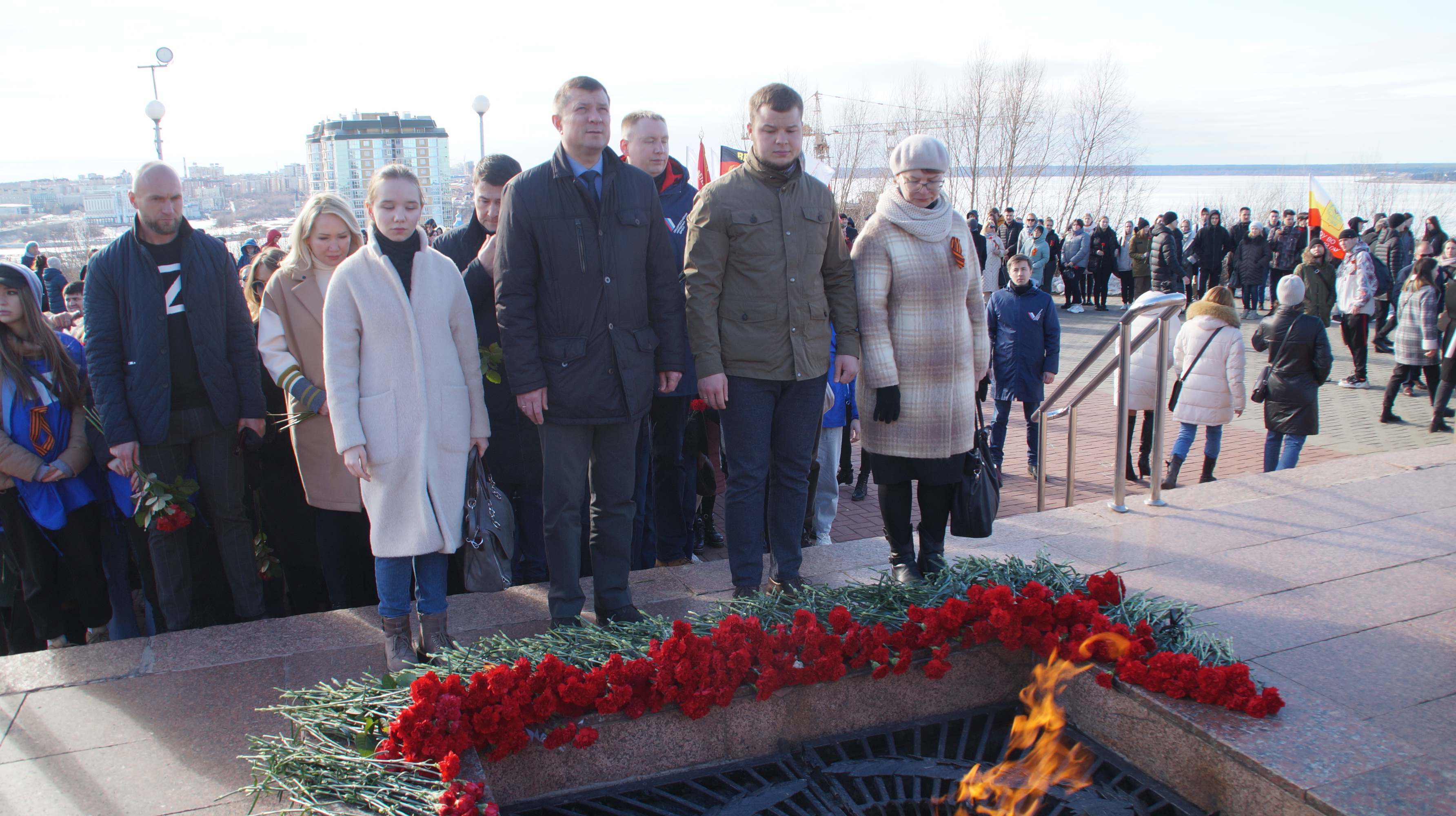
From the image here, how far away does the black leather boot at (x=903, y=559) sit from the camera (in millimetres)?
3766

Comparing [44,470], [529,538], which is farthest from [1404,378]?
[44,470]

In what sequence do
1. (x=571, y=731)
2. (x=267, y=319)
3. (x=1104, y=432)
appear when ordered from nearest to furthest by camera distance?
1. (x=571, y=731)
2. (x=267, y=319)
3. (x=1104, y=432)

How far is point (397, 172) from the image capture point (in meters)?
3.14

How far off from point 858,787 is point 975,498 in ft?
4.69

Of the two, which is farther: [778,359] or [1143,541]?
[1143,541]

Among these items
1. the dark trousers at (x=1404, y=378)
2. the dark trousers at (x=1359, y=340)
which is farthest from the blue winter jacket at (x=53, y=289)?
the dark trousers at (x=1359, y=340)

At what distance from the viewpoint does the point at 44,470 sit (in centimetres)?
362

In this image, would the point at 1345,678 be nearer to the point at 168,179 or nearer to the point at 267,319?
the point at 267,319

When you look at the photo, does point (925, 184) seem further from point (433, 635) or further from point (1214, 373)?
point (1214, 373)

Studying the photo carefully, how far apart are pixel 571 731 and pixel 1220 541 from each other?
3314mm

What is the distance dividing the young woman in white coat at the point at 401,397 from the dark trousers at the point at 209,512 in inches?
37.3

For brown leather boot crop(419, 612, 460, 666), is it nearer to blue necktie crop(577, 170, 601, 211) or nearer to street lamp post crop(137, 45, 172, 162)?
blue necktie crop(577, 170, 601, 211)

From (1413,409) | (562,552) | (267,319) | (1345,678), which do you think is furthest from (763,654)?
(1413,409)

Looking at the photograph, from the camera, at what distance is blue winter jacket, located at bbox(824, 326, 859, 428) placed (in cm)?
523
